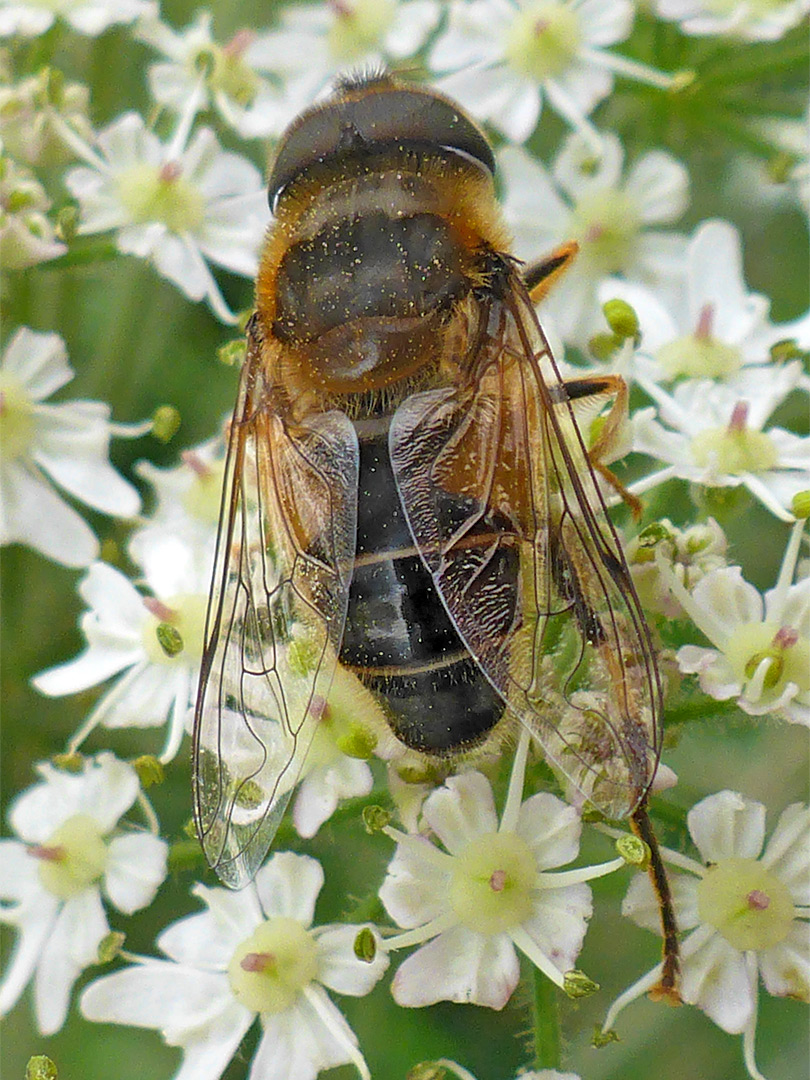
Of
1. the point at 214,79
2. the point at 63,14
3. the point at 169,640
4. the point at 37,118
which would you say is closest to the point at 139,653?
the point at 169,640

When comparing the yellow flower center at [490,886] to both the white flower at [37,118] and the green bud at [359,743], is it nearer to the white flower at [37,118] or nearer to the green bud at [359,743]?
the green bud at [359,743]

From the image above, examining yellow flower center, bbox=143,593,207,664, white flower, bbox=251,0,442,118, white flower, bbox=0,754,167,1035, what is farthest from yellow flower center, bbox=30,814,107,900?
white flower, bbox=251,0,442,118

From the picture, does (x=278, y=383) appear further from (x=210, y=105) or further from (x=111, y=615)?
(x=210, y=105)

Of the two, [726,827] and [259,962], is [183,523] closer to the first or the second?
[259,962]

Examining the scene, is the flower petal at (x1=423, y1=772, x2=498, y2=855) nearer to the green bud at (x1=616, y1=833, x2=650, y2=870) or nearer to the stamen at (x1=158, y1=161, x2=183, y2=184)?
the green bud at (x1=616, y1=833, x2=650, y2=870)

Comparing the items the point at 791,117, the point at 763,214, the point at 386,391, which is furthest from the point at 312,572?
the point at 763,214

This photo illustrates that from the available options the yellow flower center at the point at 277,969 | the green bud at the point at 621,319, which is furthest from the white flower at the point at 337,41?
the yellow flower center at the point at 277,969

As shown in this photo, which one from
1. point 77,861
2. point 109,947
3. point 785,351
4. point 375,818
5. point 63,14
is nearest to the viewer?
point 375,818
